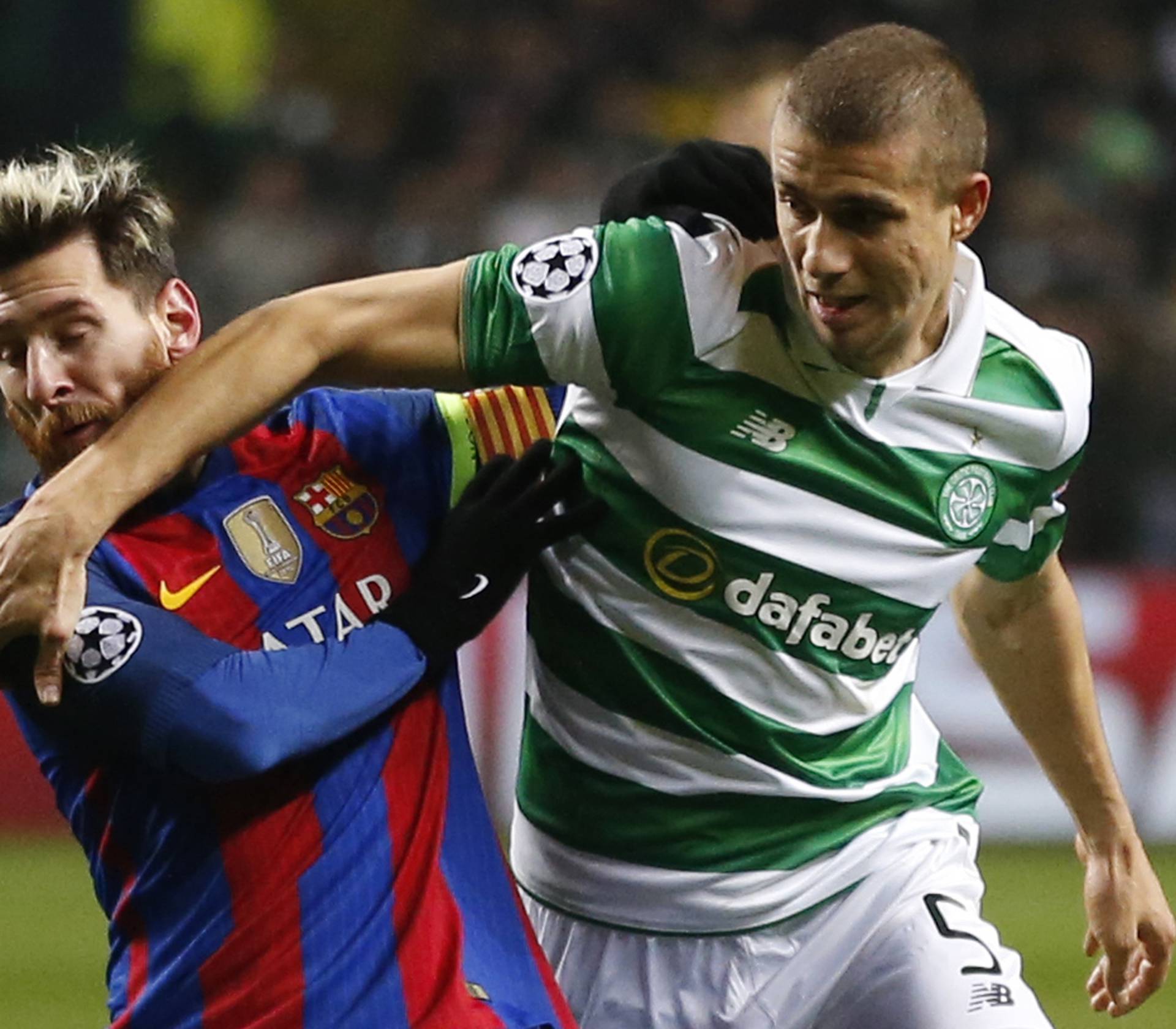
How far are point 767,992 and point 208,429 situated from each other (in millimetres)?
1134

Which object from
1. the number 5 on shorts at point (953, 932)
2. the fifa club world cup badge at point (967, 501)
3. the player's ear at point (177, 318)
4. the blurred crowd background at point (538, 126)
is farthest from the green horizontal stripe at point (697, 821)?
the blurred crowd background at point (538, 126)

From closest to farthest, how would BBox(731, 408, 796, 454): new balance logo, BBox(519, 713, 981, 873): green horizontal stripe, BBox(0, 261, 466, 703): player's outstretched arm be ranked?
BBox(0, 261, 466, 703): player's outstretched arm, BBox(731, 408, 796, 454): new balance logo, BBox(519, 713, 981, 873): green horizontal stripe

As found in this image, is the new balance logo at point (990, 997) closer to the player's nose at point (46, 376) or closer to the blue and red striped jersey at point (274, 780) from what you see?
the blue and red striped jersey at point (274, 780)

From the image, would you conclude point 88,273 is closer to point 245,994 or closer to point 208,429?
point 208,429

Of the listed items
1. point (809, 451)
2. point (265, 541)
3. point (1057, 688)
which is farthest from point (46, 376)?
point (1057, 688)

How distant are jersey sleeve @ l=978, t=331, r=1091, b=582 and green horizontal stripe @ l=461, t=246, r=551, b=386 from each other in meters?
0.76

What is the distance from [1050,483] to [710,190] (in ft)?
2.17

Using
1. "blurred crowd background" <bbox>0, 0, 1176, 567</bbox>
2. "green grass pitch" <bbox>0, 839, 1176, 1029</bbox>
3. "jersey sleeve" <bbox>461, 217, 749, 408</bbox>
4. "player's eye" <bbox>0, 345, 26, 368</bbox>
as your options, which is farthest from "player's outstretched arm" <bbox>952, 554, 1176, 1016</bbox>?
"blurred crowd background" <bbox>0, 0, 1176, 567</bbox>

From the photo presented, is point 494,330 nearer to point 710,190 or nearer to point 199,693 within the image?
point 710,190

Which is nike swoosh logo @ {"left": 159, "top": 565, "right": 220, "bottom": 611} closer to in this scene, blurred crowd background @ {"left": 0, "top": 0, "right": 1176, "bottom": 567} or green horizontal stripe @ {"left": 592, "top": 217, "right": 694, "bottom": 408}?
green horizontal stripe @ {"left": 592, "top": 217, "right": 694, "bottom": 408}

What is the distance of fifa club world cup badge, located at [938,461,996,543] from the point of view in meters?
3.08

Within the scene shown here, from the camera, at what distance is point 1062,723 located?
3414 millimetres

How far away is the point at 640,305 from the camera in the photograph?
9.37 feet

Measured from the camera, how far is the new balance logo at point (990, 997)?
115 inches
